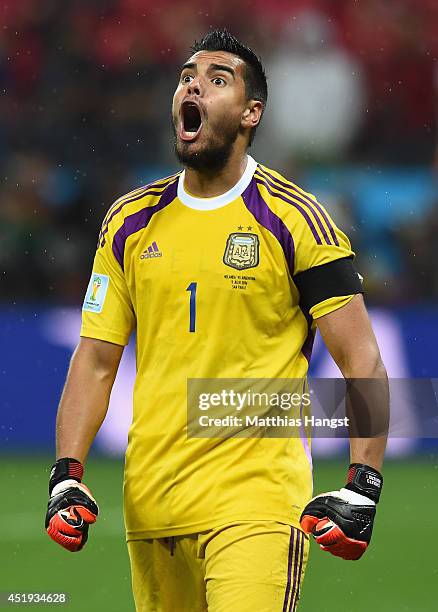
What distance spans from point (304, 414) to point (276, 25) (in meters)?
8.52

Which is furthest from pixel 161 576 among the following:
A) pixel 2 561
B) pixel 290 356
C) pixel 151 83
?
pixel 151 83

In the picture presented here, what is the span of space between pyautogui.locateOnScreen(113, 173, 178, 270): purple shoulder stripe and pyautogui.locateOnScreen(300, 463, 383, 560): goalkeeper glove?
3.13 feet

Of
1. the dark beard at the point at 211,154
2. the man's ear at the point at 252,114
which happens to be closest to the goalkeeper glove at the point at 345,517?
the dark beard at the point at 211,154

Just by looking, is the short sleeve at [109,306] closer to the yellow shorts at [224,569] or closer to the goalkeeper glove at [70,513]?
the goalkeeper glove at [70,513]

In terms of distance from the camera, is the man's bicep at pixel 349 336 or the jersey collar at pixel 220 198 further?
the jersey collar at pixel 220 198

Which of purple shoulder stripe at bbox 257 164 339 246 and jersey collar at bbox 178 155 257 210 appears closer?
purple shoulder stripe at bbox 257 164 339 246

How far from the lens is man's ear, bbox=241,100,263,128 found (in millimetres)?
3879

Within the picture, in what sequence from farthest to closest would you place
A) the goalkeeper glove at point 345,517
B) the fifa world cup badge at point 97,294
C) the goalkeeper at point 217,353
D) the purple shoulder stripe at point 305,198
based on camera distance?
the fifa world cup badge at point 97,294 → the purple shoulder stripe at point 305,198 → the goalkeeper at point 217,353 → the goalkeeper glove at point 345,517

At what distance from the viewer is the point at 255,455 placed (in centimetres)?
364

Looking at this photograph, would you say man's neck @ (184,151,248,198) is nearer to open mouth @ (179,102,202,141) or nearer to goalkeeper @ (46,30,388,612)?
goalkeeper @ (46,30,388,612)

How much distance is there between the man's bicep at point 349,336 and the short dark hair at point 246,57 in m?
0.67

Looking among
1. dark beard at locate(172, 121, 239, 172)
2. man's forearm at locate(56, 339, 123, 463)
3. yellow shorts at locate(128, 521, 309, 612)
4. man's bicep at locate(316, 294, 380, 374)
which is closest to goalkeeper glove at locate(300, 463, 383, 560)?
yellow shorts at locate(128, 521, 309, 612)

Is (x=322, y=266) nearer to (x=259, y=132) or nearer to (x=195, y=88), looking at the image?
(x=195, y=88)

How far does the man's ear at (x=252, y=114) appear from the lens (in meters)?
3.88
